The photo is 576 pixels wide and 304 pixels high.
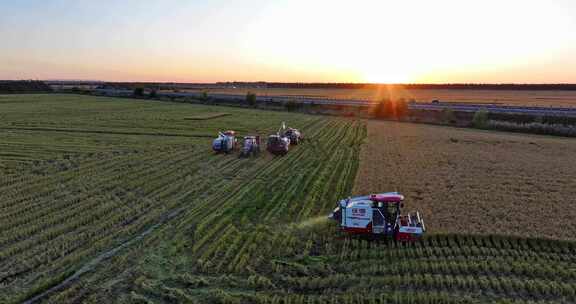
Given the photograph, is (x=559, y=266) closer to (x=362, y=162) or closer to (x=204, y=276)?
(x=204, y=276)

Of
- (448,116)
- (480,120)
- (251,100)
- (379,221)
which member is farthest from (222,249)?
(251,100)

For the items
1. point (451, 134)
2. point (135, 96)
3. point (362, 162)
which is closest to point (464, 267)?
point (362, 162)

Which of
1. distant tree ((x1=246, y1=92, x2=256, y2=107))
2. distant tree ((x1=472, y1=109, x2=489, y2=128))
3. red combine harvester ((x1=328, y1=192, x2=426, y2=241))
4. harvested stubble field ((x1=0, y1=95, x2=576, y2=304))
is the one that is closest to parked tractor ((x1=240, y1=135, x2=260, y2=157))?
harvested stubble field ((x1=0, y1=95, x2=576, y2=304))

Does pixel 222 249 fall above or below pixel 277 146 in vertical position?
below

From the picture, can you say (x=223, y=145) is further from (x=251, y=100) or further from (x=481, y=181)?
(x=251, y=100)

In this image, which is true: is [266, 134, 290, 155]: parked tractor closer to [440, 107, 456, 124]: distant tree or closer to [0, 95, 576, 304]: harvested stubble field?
[0, 95, 576, 304]: harvested stubble field
